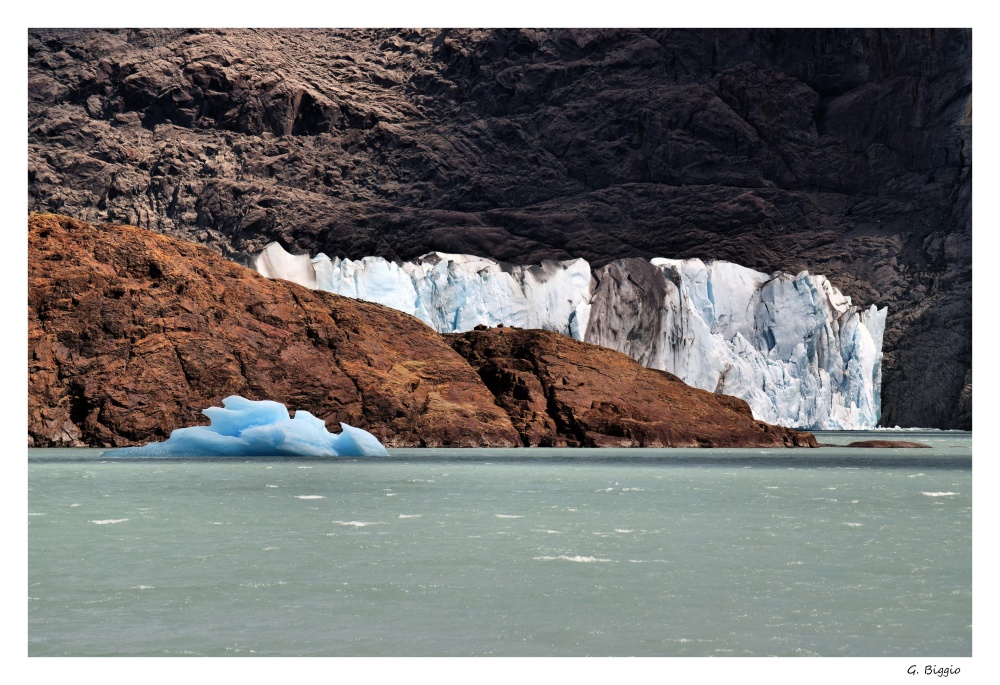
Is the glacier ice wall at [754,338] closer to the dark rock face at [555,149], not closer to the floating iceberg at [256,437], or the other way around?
the dark rock face at [555,149]

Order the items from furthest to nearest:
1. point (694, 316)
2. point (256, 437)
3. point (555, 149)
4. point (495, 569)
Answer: point (555, 149) → point (694, 316) → point (256, 437) → point (495, 569)

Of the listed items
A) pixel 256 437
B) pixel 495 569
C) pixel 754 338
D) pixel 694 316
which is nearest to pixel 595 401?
pixel 256 437

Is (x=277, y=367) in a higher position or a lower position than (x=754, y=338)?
lower

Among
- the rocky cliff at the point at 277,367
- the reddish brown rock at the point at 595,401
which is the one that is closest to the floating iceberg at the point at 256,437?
the rocky cliff at the point at 277,367

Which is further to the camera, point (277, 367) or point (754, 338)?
point (754, 338)

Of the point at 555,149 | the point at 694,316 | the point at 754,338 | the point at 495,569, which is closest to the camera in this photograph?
the point at 495,569

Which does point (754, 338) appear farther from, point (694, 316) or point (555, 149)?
point (555, 149)

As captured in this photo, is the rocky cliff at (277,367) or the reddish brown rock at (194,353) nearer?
the reddish brown rock at (194,353)
